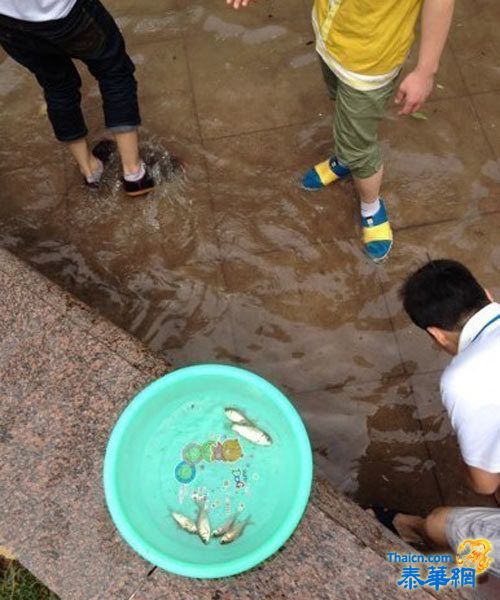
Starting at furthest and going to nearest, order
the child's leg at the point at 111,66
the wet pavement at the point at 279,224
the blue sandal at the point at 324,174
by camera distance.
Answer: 1. the blue sandal at the point at 324,174
2. the wet pavement at the point at 279,224
3. the child's leg at the point at 111,66

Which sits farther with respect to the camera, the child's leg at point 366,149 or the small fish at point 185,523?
the child's leg at point 366,149

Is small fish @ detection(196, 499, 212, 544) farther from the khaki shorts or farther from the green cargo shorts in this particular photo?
the green cargo shorts

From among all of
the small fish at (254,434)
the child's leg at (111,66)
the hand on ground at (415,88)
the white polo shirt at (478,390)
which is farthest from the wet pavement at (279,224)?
the hand on ground at (415,88)

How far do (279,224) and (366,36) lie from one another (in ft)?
3.73

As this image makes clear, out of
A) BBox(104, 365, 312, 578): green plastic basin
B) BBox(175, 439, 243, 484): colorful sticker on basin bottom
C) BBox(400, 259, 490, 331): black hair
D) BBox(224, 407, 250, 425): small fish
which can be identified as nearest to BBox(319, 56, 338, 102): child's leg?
BBox(400, 259, 490, 331): black hair

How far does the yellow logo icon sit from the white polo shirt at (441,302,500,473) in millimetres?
265

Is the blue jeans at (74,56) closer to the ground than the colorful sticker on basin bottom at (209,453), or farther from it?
farther from it

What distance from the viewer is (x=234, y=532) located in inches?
84.9

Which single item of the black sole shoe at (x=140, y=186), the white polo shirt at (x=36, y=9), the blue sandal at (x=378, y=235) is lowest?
the blue sandal at (x=378, y=235)

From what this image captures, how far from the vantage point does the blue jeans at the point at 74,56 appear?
7.16 feet

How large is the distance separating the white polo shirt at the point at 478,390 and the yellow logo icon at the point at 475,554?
26cm

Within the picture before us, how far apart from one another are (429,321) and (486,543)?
755 millimetres

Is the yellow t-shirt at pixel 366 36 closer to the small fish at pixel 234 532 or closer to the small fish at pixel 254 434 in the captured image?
the small fish at pixel 254 434

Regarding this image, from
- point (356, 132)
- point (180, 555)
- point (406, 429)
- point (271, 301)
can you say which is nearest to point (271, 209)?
A: point (271, 301)
